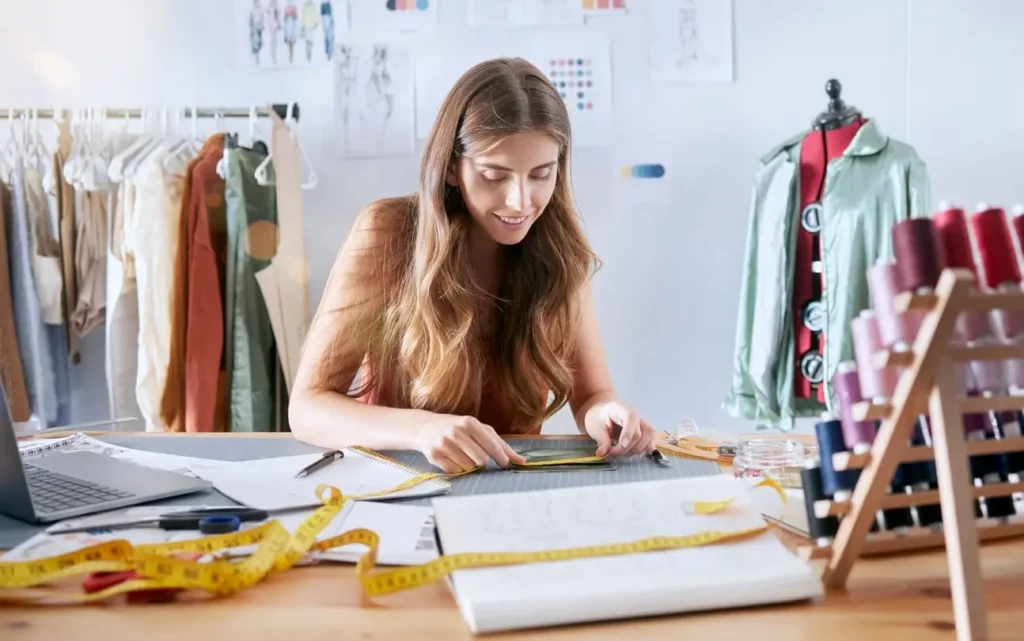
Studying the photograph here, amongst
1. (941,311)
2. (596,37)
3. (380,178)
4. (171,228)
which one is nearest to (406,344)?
(941,311)

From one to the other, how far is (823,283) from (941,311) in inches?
77.8

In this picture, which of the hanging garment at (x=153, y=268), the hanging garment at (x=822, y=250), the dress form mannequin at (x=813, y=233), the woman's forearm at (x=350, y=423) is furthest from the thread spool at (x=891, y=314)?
the hanging garment at (x=153, y=268)

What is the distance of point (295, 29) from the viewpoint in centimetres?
310

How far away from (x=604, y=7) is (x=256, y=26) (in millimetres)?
1156

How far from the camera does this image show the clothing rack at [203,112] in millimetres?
2861

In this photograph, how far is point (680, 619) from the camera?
775 millimetres

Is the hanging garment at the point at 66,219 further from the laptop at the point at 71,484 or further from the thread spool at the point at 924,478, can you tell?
the thread spool at the point at 924,478

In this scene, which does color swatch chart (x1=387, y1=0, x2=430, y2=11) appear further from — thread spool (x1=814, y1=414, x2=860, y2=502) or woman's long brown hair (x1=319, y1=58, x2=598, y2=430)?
thread spool (x1=814, y1=414, x2=860, y2=502)

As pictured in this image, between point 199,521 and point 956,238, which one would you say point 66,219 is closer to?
point 199,521

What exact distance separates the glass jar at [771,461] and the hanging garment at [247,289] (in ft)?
5.64

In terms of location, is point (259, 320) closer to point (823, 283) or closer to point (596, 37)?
point (596, 37)

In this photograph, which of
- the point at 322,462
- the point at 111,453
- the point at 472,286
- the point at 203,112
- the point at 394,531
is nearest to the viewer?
the point at 394,531

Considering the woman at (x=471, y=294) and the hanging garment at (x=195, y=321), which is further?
the hanging garment at (x=195, y=321)

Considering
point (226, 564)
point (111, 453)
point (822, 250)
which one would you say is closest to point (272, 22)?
point (822, 250)
